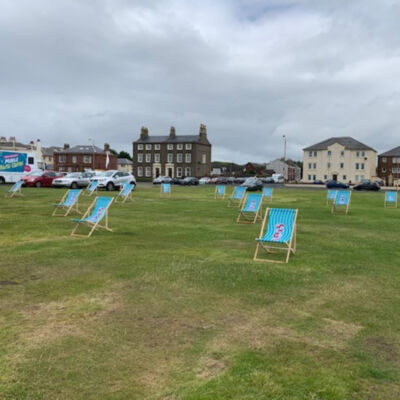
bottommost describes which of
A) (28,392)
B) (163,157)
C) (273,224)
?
(28,392)

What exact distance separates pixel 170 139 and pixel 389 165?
52.8 meters

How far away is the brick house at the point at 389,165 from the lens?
95.0 metres

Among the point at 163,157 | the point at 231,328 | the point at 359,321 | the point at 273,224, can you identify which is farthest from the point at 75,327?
the point at 163,157

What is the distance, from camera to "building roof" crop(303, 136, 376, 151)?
89188mm

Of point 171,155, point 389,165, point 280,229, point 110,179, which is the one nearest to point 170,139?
point 171,155

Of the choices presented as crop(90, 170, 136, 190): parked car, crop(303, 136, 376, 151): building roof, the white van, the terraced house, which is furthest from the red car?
crop(303, 136, 376, 151): building roof

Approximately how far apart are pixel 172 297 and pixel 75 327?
4.86ft

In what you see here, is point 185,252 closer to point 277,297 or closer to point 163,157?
point 277,297

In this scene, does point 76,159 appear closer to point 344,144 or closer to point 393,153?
point 344,144

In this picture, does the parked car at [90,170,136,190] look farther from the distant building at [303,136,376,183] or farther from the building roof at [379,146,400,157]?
the building roof at [379,146,400,157]

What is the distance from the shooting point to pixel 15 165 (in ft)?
121

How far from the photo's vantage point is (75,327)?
14.7 feet

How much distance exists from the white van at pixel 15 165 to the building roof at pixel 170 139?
52.5 m

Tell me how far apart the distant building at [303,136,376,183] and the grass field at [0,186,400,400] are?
3406 inches
